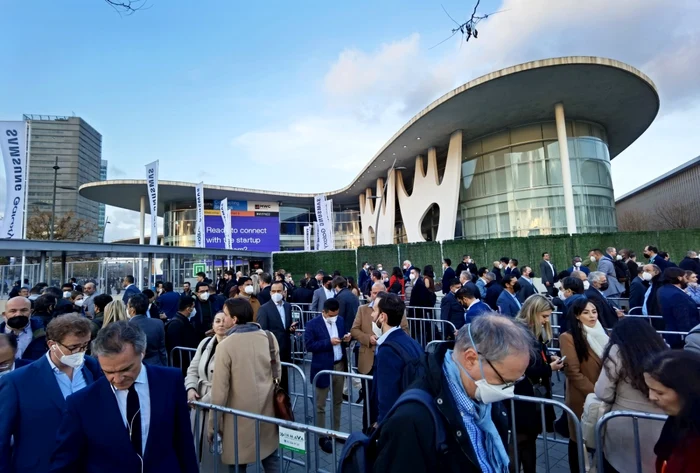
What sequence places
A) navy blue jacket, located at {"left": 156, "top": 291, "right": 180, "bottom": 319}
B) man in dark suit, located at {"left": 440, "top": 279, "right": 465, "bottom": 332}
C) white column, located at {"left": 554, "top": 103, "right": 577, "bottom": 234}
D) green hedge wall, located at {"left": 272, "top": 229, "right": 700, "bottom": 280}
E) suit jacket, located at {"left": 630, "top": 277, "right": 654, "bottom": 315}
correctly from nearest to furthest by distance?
man in dark suit, located at {"left": 440, "top": 279, "right": 465, "bottom": 332} < suit jacket, located at {"left": 630, "top": 277, "right": 654, "bottom": 315} < navy blue jacket, located at {"left": 156, "top": 291, "right": 180, "bottom": 319} < green hedge wall, located at {"left": 272, "top": 229, "right": 700, "bottom": 280} < white column, located at {"left": 554, "top": 103, "right": 577, "bottom": 234}

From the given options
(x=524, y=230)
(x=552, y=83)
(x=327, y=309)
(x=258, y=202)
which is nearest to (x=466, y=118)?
(x=552, y=83)

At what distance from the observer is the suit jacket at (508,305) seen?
587 cm

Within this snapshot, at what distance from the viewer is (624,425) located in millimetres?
2416

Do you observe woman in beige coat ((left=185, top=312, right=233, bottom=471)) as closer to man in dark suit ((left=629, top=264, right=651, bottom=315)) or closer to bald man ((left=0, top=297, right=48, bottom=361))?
bald man ((left=0, top=297, right=48, bottom=361))

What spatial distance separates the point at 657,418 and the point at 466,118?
24221 millimetres

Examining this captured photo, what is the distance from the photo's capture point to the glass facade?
2369 centimetres

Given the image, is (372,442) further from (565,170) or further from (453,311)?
(565,170)

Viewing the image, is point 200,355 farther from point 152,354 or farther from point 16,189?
point 16,189

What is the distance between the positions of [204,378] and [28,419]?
1328mm

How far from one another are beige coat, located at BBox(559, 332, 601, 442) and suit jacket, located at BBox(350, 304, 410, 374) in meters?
2.04

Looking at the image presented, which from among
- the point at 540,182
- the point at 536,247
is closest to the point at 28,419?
the point at 536,247

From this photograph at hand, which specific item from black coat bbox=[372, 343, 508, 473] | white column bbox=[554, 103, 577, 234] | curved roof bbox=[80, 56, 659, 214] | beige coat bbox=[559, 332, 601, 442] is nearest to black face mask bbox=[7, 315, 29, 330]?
black coat bbox=[372, 343, 508, 473]

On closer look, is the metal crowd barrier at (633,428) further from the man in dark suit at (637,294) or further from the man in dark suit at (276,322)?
the man in dark suit at (637,294)

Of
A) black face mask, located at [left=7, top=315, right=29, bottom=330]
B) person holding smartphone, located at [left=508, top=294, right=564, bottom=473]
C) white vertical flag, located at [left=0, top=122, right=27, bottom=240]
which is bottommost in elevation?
person holding smartphone, located at [left=508, top=294, right=564, bottom=473]
